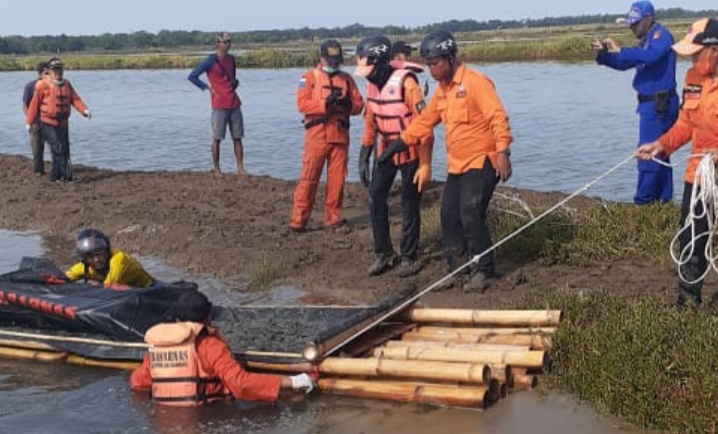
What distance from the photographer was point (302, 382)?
6.76 meters

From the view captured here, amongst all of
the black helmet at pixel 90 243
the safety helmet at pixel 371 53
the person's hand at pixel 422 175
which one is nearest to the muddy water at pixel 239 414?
the black helmet at pixel 90 243

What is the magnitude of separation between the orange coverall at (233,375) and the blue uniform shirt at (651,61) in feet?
16.8

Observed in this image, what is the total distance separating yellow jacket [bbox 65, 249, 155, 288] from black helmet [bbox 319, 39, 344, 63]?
3357 millimetres

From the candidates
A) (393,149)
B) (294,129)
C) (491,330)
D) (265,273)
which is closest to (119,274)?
(265,273)

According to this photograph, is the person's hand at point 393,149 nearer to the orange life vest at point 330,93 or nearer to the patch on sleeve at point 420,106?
the patch on sleeve at point 420,106

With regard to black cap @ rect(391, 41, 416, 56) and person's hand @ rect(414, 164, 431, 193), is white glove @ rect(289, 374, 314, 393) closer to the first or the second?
person's hand @ rect(414, 164, 431, 193)

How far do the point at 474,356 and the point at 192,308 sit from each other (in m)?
1.84

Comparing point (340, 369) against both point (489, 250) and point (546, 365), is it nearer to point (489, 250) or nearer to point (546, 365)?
point (546, 365)

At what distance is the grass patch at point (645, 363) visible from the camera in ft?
18.5

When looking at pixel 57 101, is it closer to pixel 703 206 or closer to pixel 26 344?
pixel 26 344

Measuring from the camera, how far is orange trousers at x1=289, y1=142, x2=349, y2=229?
36.6 ft

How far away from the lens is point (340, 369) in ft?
22.4

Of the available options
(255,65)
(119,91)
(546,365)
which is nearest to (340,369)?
(546,365)

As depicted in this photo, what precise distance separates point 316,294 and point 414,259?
980mm
